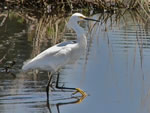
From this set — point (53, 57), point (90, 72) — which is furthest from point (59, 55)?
point (90, 72)

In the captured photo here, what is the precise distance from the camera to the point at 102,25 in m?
16.9

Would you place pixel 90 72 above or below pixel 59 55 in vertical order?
below

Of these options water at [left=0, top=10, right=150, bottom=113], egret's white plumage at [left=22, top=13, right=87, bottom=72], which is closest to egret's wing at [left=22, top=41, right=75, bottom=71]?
egret's white plumage at [left=22, top=13, right=87, bottom=72]

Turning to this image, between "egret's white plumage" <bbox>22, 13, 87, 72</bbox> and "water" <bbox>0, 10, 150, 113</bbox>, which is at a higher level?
"egret's white plumage" <bbox>22, 13, 87, 72</bbox>

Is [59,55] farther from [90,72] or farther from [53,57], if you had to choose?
[90,72]

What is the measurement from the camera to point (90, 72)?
10.7 meters

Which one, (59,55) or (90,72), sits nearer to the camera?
(59,55)

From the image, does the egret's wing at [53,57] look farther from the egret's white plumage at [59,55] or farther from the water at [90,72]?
the water at [90,72]

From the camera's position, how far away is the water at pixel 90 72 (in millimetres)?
8445

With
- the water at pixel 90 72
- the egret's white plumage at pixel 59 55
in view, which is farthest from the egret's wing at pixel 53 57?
the water at pixel 90 72

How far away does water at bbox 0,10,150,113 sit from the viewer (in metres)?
8.45

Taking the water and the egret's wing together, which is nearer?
the water

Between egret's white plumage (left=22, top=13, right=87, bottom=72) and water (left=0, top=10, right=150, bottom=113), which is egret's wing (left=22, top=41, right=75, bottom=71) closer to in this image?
egret's white plumage (left=22, top=13, right=87, bottom=72)

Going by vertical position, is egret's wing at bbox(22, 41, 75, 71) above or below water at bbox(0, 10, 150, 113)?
above
